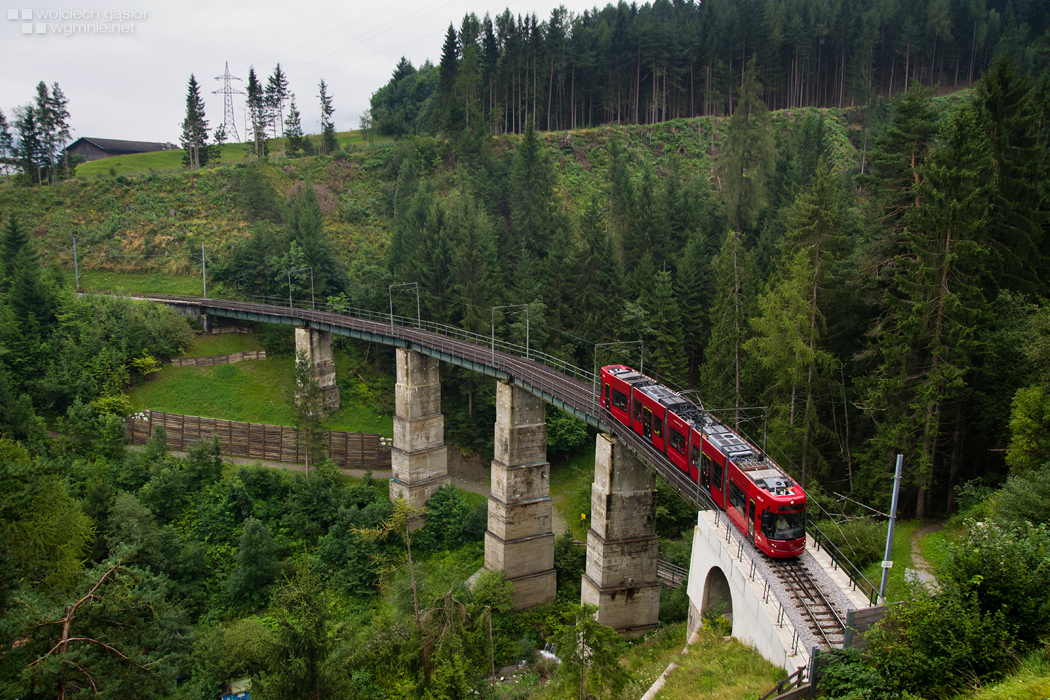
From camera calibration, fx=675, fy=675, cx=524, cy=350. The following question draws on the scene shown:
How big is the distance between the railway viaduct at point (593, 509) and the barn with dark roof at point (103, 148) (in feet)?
206

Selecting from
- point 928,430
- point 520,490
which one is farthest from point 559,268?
point 928,430

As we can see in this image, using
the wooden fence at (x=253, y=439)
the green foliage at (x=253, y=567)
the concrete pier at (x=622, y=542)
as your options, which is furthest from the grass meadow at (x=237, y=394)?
the concrete pier at (x=622, y=542)

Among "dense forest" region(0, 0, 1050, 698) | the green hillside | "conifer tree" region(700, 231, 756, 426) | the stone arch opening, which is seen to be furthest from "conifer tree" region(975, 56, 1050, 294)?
the green hillside

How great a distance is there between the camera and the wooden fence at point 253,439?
5238 cm

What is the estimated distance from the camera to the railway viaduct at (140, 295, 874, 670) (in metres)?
20.2

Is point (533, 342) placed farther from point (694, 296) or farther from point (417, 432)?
point (417, 432)

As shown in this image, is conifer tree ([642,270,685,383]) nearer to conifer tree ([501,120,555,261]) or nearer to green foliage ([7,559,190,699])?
conifer tree ([501,120,555,261])

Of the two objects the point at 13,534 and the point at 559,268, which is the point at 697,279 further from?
the point at 13,534

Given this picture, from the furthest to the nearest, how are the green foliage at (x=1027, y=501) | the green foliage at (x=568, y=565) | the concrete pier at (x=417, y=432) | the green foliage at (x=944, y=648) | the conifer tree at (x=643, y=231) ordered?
the conifer tree at (x=643, y=231), the concrete pier at (x=417, y=432), the green foliage at (x=568, y=565), the green foliage at (x=1027, y=501), the green foliage at (x=944, y=648)

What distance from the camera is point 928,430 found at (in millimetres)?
28141

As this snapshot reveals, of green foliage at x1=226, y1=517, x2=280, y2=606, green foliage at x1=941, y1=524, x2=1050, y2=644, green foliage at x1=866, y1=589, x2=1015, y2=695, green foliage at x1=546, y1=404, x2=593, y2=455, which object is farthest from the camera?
green foliage at x1=546, y1=404, x2=593, y2=455

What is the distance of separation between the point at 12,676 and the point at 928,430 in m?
32.4

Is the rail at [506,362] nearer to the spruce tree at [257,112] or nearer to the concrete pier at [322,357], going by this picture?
the concrete pier at [322,357]

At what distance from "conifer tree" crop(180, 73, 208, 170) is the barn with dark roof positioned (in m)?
17.6
